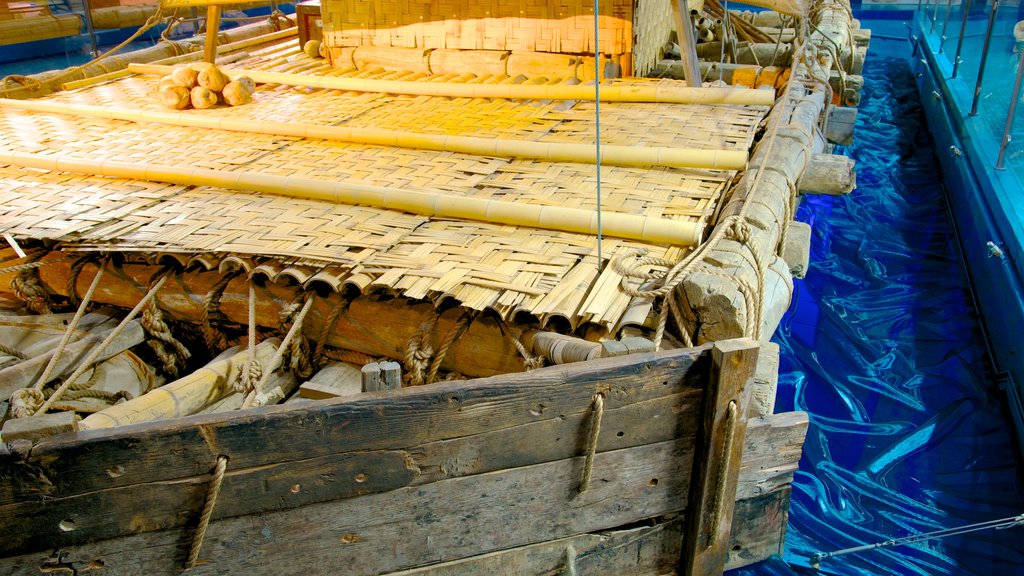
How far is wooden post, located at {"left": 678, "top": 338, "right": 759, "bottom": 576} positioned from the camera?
1.96 metres

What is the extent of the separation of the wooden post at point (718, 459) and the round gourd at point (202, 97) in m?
4.52

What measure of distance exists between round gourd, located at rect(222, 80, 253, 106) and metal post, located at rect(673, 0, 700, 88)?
3.12 m

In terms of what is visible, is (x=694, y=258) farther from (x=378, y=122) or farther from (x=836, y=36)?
(x=836, y=36)

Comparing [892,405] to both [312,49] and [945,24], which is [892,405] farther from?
[945,24]

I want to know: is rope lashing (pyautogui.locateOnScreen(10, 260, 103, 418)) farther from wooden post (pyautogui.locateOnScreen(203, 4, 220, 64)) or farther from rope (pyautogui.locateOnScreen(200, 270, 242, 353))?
wooden post (pyautogui.locateOnScreen(203, 4, 220, 64))

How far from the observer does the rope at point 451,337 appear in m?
2.85

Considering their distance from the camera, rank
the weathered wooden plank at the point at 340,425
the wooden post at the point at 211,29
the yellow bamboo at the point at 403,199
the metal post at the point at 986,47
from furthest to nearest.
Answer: the metal post at the point at 986,47 → the wooden post at the point at 211,29 → the yellow bamboo at the point at 403,199 → the weathered wooden plank at the point at 340,425

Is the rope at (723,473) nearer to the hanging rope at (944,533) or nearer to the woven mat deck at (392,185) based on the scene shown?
the woven mat deck at (392,185)

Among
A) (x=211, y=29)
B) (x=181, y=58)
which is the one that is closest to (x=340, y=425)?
(x=211, y=29)

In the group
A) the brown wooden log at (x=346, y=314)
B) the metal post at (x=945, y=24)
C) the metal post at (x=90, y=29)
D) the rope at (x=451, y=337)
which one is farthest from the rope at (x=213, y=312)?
the metal post at (x=945, y=24)

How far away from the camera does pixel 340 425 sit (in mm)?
1848

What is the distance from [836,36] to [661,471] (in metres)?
6.96

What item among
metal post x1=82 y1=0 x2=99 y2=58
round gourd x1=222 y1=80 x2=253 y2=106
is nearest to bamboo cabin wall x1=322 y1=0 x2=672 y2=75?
round gourd x1=222 y1=80 x2=253 y2=106

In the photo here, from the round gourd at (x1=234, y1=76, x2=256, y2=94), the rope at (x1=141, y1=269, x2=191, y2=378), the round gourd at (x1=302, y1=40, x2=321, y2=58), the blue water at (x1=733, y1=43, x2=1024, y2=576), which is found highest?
the round gourd at (x1=302, y1=40, x2=321, y2=58)
